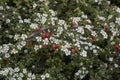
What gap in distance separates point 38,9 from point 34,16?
36 centimetres

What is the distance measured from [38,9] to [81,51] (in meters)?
1.11

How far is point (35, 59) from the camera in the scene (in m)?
4.83

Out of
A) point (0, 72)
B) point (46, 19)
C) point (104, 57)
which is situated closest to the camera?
point (0, 72)

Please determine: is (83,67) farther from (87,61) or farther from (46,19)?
(46,19)

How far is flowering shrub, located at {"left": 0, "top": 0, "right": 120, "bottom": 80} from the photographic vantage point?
4.59 m

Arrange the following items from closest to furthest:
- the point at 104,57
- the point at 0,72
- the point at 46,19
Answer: the point at 0,72 → the point at 46,19 → the point at 104,57

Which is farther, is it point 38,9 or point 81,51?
point 38,9

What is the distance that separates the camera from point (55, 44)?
4.62m

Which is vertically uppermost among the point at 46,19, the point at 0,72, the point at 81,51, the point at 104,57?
the point at 46,19

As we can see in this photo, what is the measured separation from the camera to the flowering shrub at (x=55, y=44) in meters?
4.59

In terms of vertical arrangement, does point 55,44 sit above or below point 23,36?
below

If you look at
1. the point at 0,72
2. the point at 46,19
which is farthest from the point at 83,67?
the point at 0,72

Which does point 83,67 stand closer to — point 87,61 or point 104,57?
point 87,61

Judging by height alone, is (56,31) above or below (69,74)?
above
